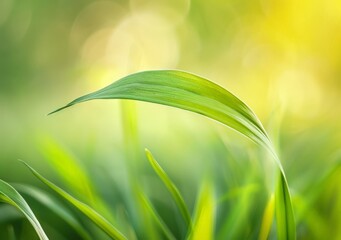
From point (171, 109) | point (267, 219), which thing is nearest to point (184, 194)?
point (267, 219)

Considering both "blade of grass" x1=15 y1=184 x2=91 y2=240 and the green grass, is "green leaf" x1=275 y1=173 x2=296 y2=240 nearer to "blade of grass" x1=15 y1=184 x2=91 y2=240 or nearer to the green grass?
the green grass

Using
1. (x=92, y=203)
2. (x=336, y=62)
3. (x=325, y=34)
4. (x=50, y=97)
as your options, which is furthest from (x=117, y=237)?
(x=325, y=34)

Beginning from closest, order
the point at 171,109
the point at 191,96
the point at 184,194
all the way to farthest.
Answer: the point at 191,96
the point at 184,194
the point at 171,109

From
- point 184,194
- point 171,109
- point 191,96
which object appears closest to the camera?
point 191,96

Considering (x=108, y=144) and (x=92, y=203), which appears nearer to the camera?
(x=92, y=203)

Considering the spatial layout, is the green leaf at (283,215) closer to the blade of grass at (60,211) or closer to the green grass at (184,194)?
the green grass at (184,194)

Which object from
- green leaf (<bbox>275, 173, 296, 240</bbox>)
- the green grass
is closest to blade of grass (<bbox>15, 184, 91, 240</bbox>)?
the green grass

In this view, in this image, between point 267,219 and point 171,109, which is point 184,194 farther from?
point 171,109

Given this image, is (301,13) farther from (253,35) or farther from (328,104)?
(328,104)
